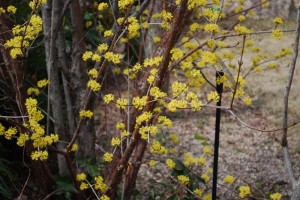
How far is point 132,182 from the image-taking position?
Answer: 3.13 meters

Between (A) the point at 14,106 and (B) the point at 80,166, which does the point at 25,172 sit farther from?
(A) the point at 14,106

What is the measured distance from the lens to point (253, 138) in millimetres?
4977

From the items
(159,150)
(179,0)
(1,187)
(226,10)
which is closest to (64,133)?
(1,187)

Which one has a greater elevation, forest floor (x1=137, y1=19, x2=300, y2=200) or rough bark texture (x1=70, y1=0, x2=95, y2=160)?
rough bark texture (x1=70, y1=0, x2=95, y2=160)

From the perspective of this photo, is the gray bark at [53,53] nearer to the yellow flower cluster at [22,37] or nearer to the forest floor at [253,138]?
the yellow flower cluster at [22,37]

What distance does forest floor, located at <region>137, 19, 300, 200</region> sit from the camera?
416cm

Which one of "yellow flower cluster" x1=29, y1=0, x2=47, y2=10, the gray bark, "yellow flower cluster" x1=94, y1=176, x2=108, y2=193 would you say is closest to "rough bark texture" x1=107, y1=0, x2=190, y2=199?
"yellow flower cluster" x1=94, y1=176, x2=108, y2=193

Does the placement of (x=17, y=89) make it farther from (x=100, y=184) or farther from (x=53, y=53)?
(x=100, y=184)

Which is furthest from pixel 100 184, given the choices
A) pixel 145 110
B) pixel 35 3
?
pixel 35 3

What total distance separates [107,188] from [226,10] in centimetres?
576

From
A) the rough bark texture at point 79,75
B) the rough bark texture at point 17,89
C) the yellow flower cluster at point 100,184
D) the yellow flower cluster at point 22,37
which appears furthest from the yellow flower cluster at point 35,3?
the yellow flower cluster at point 100,184

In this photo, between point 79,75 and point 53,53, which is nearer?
point 53,53

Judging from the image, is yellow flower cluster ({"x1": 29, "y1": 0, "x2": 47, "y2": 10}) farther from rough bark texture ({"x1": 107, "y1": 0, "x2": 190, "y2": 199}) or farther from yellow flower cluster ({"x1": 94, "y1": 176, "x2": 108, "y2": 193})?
yellow flower cluster ({"x1": 94, "y1": 176, "x2": 108, "y2": 193})

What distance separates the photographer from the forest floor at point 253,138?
4.16 meters
